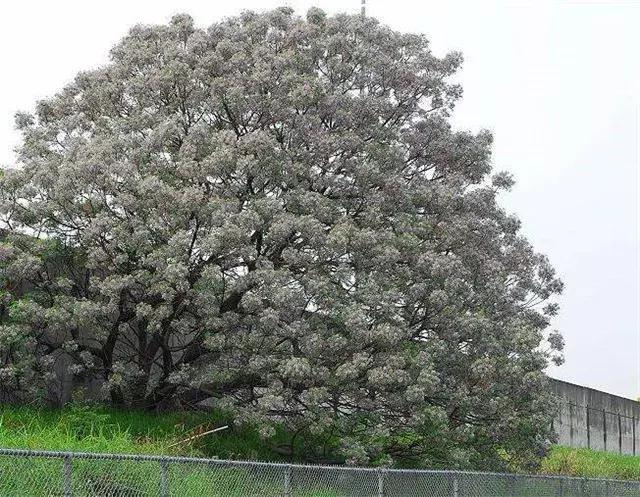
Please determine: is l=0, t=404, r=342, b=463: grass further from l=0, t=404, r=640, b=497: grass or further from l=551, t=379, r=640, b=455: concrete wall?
l=551, t=379, r=640, b=455: concrete wall

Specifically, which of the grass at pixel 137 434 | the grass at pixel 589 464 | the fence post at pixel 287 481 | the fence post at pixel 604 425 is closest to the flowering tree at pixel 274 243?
the grass at pixel 137 434

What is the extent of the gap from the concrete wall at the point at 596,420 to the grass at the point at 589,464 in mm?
641

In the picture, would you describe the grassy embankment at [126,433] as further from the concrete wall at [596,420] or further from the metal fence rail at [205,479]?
the concrete wall at [596,420]

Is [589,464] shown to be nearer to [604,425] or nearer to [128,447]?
[604,425]

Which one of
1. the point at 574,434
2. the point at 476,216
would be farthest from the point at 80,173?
the point at 574,434

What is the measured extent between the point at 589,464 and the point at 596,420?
595 cm

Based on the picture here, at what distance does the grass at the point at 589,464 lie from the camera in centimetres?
2778

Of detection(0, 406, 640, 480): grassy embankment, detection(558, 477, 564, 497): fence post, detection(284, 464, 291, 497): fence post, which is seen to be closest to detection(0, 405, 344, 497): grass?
detection(0, 406, 640, 480): grassy embankment

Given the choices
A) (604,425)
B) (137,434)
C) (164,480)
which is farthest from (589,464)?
(164,480)

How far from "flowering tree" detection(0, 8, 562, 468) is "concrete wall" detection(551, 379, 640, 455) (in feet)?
31.3

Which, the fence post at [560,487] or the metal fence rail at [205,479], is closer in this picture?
the metal fence rail at [205,479]

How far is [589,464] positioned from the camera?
1172 inches

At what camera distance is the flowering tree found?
61.2 feet

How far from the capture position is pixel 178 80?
807 inches
